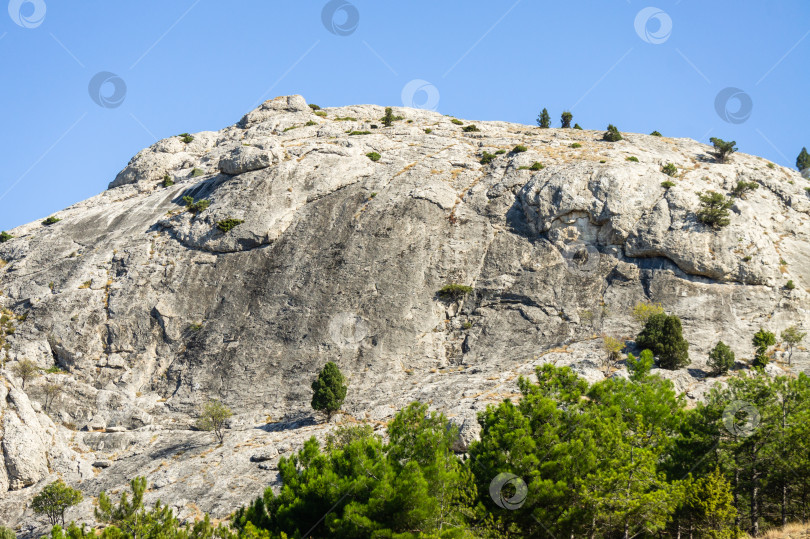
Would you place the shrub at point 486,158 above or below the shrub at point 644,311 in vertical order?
above

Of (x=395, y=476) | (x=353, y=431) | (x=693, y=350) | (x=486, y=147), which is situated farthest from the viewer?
(x=486, y=147)

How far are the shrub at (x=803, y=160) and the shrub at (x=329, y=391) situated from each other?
7529 cm

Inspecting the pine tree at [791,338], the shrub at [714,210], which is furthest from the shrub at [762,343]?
the shrub at [714,210]

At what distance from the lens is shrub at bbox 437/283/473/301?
50.6 m

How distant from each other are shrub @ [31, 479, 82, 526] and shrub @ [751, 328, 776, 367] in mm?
40828

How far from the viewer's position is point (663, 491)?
26422mm

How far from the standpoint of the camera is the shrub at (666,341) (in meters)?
41.6

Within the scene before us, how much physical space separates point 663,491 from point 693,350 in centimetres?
1992

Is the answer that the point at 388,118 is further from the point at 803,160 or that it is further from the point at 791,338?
the point at 803,160

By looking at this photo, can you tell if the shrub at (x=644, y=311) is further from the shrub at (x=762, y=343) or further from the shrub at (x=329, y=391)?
the shrub at (x=329, y=391)

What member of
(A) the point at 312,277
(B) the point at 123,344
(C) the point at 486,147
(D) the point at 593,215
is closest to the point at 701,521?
(D) the point at 593,215

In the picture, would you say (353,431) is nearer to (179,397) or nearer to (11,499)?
(179,397)

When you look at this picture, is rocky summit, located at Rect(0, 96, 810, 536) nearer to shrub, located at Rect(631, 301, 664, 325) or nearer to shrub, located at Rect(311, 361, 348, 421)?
shrub, located at Rect(631, 301, 664, 325)

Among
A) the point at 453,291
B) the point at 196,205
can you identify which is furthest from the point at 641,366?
the point at 196,205
